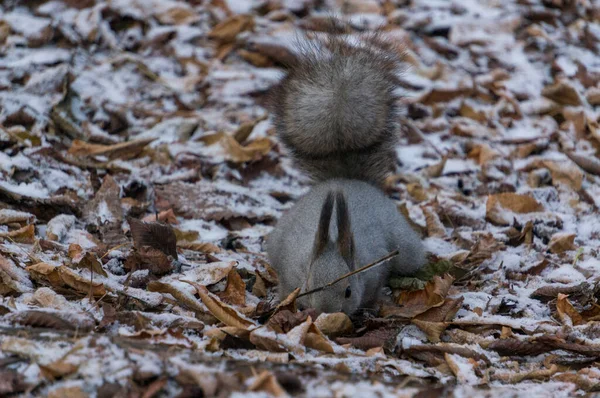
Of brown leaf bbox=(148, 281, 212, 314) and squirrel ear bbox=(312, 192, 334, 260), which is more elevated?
squirrel ear bbox=(312, 192, 334, 260)

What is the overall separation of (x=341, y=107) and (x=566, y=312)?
1229 mm

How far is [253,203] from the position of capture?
387 cm

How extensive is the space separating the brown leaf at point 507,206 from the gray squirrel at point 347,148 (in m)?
0.60

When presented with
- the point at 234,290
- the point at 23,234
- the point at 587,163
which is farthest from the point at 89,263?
the point at 587,163

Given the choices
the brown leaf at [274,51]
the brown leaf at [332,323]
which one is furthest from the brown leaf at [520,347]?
the brown leaf at [274,51]

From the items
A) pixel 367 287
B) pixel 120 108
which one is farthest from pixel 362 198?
pixel 120 108

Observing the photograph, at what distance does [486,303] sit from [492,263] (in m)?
0.46

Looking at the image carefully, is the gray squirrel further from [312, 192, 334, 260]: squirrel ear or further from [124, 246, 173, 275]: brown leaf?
[124, 246, 173, 275]: brown leaf

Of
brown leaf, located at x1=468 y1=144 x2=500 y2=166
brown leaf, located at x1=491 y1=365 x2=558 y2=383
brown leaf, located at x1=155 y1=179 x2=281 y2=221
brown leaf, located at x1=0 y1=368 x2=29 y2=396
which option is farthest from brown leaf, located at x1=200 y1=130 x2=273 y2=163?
brown leaf, located at x1=0 y1=368 x2=29 y2=396

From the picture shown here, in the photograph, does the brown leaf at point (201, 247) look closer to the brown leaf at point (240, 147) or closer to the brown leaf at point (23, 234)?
the brown leaf at point (23, 234)

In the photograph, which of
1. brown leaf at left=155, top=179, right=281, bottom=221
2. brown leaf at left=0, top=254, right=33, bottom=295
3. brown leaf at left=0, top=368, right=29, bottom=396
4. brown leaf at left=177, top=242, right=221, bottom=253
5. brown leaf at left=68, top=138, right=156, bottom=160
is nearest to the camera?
brown leaf at left=0, top=368, right=29, bottom=396

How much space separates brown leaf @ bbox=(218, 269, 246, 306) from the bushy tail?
0.80 metres

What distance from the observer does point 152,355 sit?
1879 millimetres

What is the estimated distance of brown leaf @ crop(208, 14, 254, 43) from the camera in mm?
5547
